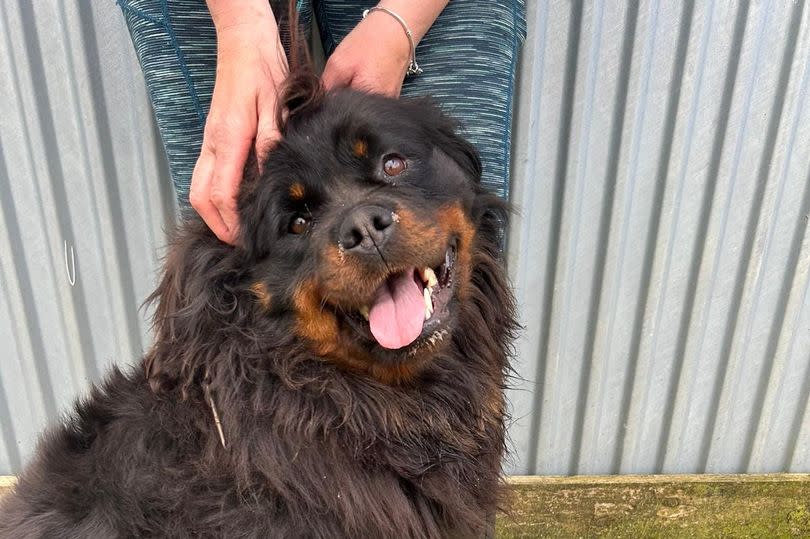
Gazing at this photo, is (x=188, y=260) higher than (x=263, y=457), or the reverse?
(x=188, y=260)

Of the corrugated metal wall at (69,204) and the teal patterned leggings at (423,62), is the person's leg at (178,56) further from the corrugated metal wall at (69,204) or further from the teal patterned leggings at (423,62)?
the corrugated metal wall at (69,204)

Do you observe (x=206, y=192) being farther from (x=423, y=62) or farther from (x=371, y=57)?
(x=423, y=62)

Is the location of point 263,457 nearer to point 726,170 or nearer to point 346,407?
point 346,407

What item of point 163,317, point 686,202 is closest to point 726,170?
point 686,202

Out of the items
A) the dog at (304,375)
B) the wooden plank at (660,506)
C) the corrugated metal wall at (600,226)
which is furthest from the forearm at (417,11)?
the wooden plank at (660,506)

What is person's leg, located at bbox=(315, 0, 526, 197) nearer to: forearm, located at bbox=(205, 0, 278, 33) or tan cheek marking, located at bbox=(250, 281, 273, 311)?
forearm, located at bbox=(205, 0, 278, 33)

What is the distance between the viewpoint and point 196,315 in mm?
1802

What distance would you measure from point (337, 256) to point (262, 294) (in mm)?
297

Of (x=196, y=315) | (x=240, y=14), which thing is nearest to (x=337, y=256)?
(x=196, y=315)

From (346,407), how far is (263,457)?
264 mm

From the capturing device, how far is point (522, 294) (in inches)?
125

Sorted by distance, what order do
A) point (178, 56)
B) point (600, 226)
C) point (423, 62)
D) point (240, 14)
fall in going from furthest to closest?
point (600, 226) < point (423, 62) < point (178, 56) < point (240, 14)

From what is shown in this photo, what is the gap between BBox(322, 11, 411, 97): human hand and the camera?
1852mm

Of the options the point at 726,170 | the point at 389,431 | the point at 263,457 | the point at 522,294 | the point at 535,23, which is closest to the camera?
the point at 263,457
